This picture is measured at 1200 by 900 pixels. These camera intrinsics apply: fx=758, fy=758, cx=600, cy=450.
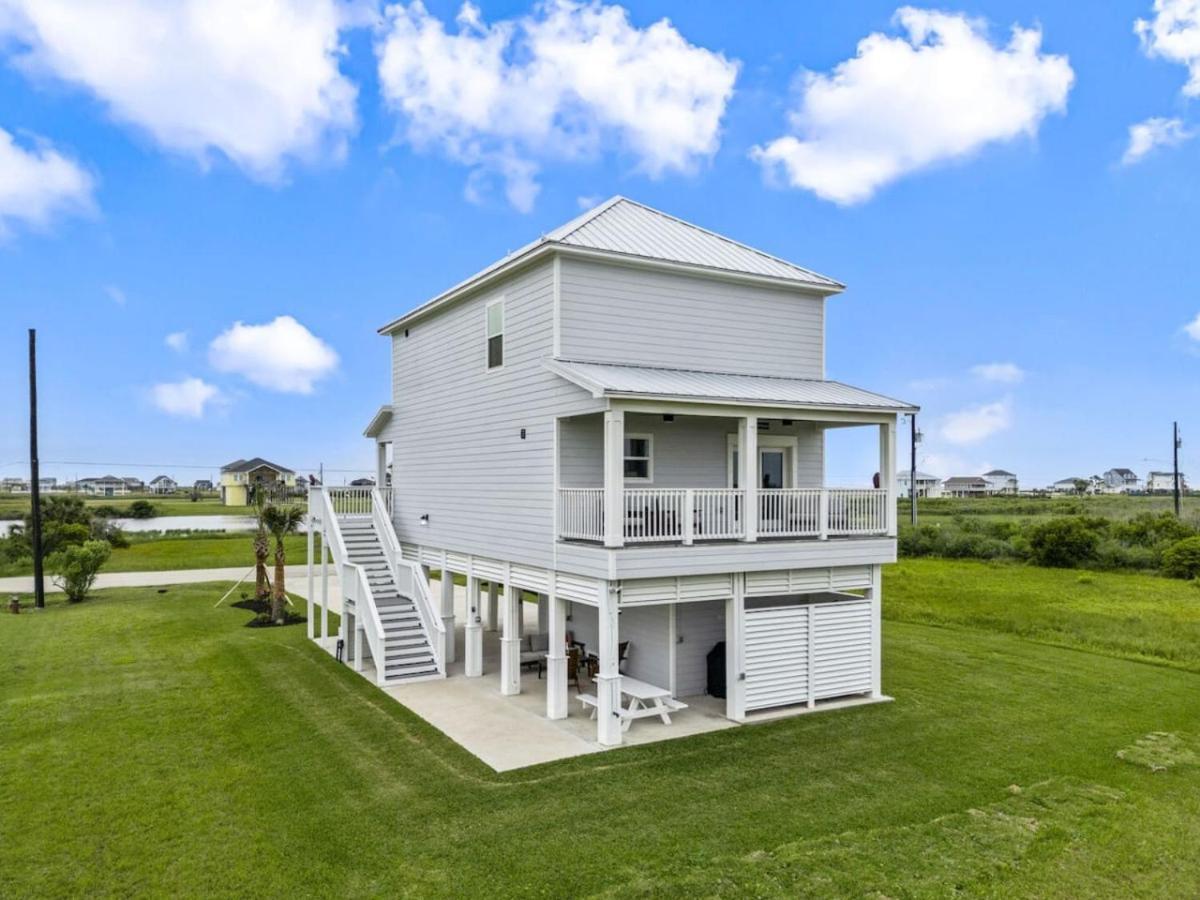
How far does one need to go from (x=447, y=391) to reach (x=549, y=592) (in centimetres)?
584

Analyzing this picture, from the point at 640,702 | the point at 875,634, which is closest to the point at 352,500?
the point at 640,702

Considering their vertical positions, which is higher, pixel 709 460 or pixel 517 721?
pixel 709 460

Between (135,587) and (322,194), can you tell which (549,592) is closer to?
(322,194)

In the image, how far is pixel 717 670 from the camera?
1276cm

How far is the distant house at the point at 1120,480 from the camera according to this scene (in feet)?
372

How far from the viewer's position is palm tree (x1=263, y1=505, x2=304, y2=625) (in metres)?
20.0

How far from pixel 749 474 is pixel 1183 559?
22440 millimetres

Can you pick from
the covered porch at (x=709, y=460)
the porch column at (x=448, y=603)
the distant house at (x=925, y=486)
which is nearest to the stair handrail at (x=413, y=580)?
the porch column at (x=448, y=603)

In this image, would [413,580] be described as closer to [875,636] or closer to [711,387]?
[711,387]

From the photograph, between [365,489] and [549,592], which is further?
[365,489]

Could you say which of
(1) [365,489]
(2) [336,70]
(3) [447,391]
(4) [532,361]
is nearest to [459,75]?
(2) [336,70]

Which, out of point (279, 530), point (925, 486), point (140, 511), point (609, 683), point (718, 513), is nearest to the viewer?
point (609, 683)

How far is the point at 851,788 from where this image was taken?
28.7 feet

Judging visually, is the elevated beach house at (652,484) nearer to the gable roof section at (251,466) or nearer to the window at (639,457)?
the window at (639,457)
